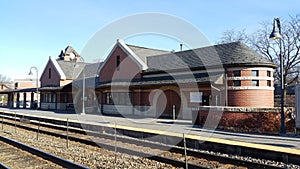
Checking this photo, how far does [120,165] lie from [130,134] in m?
5.85

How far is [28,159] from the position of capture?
9508 millimetres

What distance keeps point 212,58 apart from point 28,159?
65.4ft

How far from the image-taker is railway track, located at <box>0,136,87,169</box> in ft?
27.6

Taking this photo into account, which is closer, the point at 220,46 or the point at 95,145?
the point at 95,145

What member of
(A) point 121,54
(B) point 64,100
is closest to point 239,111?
(A) point 121,54

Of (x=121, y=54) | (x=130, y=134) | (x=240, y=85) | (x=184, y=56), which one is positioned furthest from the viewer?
(x=121, y=54)

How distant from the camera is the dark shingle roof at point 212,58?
76.4ft

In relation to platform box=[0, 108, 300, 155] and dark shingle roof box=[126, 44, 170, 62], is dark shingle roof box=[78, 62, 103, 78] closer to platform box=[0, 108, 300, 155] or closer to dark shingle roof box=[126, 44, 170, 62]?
dark shingle roof box=[126, 44, 170, 62]

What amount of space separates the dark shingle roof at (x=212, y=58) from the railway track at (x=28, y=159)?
56.4 ft

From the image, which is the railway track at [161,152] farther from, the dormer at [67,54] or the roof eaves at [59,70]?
the dormer at [67,54]

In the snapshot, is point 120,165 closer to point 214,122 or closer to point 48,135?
point 48,135

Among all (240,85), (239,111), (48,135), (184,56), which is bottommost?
(48,135)

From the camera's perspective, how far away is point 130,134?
14375 mm

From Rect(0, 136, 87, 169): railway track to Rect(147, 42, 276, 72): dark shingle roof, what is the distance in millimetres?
17202
